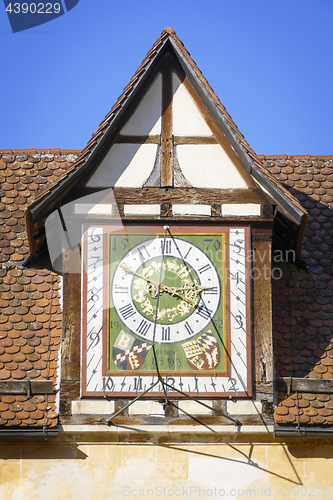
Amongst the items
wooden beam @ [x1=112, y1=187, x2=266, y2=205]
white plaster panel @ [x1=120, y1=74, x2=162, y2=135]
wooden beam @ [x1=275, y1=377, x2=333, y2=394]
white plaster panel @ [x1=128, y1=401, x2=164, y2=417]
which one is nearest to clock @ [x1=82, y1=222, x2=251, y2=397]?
white plaster panel @ [x1=128, y1=401, x2=164, y2=417]

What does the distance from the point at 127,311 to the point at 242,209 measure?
5.27 ft

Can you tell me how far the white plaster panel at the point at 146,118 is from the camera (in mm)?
10508

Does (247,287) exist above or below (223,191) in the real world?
below

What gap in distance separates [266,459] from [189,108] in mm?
3800

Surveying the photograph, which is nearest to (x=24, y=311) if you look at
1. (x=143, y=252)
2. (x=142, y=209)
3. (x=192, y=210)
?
(x=143, y=252)

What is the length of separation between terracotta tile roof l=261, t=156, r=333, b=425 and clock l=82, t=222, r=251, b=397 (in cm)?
57

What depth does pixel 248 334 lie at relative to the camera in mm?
9750

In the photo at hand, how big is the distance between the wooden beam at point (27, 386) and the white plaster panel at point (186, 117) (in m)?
3.01

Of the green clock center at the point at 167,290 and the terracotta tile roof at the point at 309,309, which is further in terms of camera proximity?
the green clock center at the point at 167,290

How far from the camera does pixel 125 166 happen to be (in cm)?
1034

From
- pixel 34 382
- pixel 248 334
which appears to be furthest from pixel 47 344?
pixel 248 334

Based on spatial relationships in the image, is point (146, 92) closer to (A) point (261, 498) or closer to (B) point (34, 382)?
(B) point (34, 382)

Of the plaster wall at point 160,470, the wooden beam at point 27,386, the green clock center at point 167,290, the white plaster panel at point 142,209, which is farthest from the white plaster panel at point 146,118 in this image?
the plaster wall at point 160,470

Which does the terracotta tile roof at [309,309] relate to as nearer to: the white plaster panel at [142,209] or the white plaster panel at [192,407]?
the white plaster panel at [192,407]
